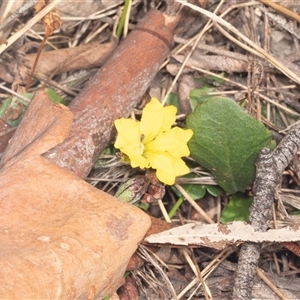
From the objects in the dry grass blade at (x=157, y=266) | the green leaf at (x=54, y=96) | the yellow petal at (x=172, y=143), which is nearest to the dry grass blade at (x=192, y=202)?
the yellow petal at (x=172, y=143)

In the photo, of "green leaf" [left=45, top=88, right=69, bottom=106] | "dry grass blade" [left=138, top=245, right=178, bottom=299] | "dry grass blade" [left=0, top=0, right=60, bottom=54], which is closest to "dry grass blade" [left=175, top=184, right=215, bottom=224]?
"dry grass blade" [left=138, top=245, right=178, bottom=299]

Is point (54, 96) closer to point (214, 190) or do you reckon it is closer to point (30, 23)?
point (30, 23)

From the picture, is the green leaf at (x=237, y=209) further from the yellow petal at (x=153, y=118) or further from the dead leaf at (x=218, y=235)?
the yellow petal at (x=153, y=118)

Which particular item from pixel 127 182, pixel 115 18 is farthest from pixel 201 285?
pixel 115 18

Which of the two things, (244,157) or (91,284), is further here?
(244,157)

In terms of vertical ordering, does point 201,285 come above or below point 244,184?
below

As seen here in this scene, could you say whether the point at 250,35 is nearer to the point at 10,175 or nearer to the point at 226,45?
the point at 226,45

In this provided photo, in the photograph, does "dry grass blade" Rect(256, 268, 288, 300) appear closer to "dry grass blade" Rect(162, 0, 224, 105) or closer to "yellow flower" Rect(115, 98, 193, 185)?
"yellow flower" Rect(115, 98, 193, 185)
